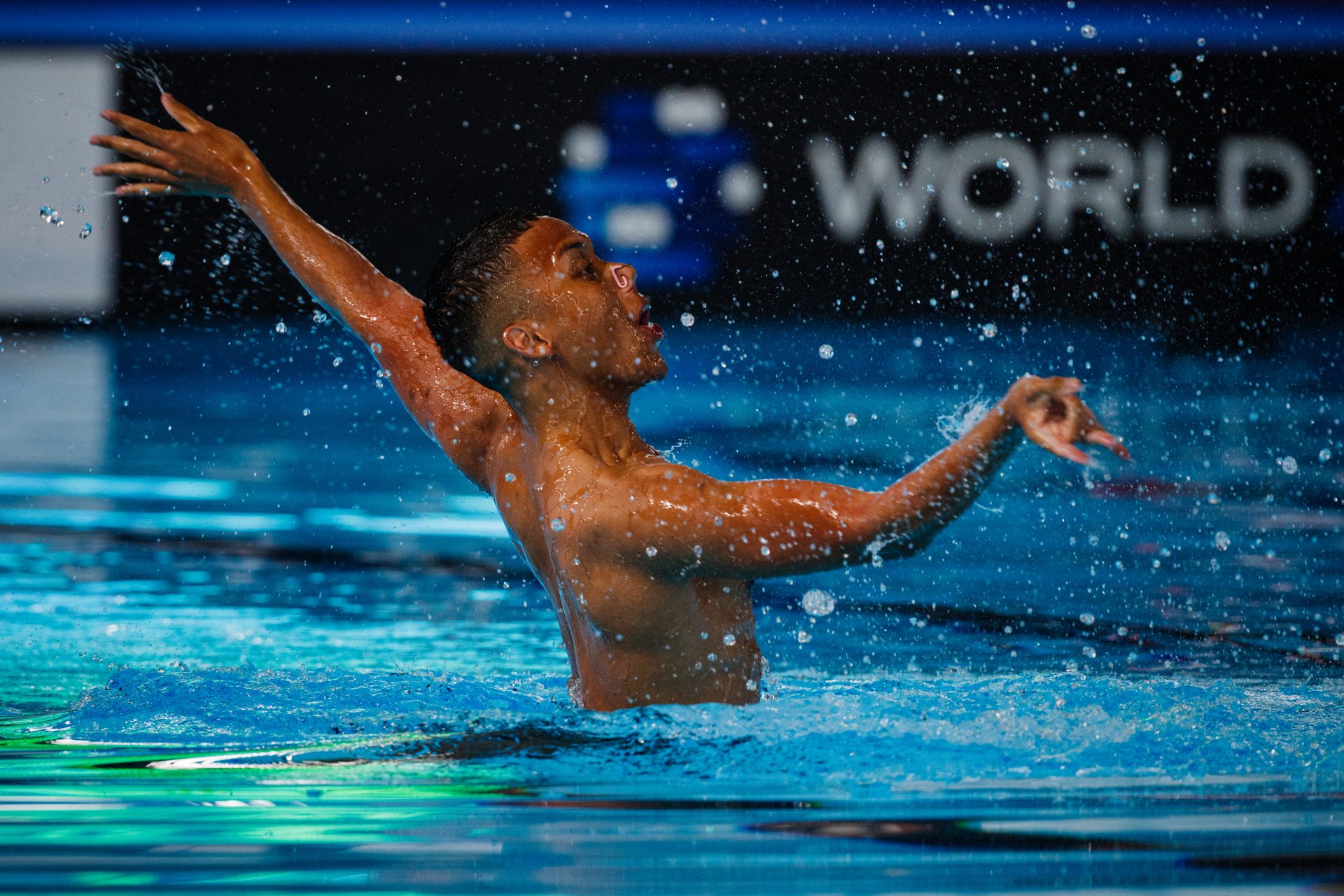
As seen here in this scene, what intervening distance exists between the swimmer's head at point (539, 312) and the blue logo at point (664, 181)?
28.2 feet

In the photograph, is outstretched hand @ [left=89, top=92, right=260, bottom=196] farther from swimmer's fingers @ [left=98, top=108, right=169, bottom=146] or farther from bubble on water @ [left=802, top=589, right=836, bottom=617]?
bubble on water @ [left=802, top=589, right=836, bottom=617]

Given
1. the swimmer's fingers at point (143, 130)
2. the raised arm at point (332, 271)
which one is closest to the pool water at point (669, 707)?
the raised arm at point (332, 271)

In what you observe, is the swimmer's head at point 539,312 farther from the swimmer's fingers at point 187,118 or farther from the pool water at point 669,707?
the swimmer's fingers at point 187,118

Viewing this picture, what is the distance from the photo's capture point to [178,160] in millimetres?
3525

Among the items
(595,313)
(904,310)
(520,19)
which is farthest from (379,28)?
(595,313)

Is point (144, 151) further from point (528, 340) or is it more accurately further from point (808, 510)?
point (808, 510)

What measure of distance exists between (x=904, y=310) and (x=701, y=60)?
2.43 metres

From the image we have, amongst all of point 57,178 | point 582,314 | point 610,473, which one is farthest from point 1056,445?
point 57,178

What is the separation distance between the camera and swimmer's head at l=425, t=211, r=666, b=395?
2920 millimetres

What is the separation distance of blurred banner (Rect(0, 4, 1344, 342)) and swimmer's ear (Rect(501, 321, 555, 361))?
8728 millimetres

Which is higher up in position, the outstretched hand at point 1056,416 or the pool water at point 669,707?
the outstretched hand at point 1056,416

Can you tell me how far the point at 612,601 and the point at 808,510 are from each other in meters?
0.42

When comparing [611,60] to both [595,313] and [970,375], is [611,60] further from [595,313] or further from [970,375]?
[595,313]

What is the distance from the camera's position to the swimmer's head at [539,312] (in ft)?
9.58
